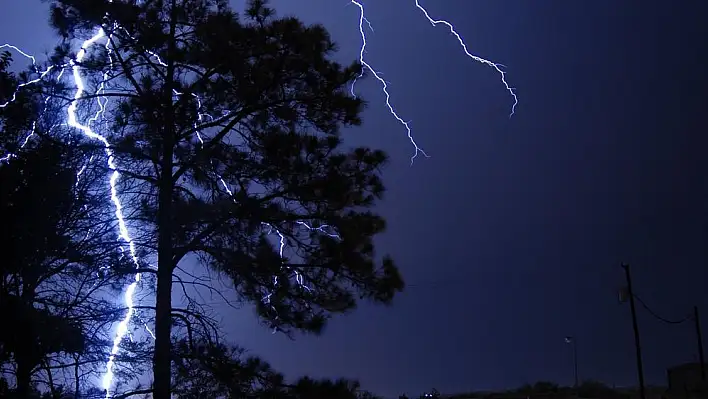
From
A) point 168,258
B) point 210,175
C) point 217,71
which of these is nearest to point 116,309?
point 168,258

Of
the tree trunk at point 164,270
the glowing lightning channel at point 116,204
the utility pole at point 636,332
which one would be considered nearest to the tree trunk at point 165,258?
the tree trunk at point 164,270

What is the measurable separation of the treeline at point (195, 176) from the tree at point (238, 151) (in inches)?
0.6

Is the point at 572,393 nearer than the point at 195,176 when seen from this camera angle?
No

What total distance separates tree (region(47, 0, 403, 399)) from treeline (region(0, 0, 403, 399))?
0.02 m

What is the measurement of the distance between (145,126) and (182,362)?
247 cm

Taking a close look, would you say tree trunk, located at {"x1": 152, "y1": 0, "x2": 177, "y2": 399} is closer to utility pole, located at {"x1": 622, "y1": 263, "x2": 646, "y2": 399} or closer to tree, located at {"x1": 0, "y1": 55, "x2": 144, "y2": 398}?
tree, located at {"x1": 0, "y1": 55, "x2": 144, "y2": 398}

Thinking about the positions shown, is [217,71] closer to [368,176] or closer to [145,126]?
[145,126]

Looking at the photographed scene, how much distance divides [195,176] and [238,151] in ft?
1.77

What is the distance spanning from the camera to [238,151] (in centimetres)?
776

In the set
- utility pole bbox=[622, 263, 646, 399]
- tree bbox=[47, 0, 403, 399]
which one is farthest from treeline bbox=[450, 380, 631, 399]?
tree bbox=[47, 0, 403, 399]

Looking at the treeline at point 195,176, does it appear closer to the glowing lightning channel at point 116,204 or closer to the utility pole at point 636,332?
the glowing lightning channel at point 116,204

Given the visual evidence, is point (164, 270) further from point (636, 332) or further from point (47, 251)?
point (636, 332)

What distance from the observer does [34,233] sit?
5992mm

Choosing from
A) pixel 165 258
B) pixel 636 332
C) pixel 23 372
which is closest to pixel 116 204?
pixel 165 258
